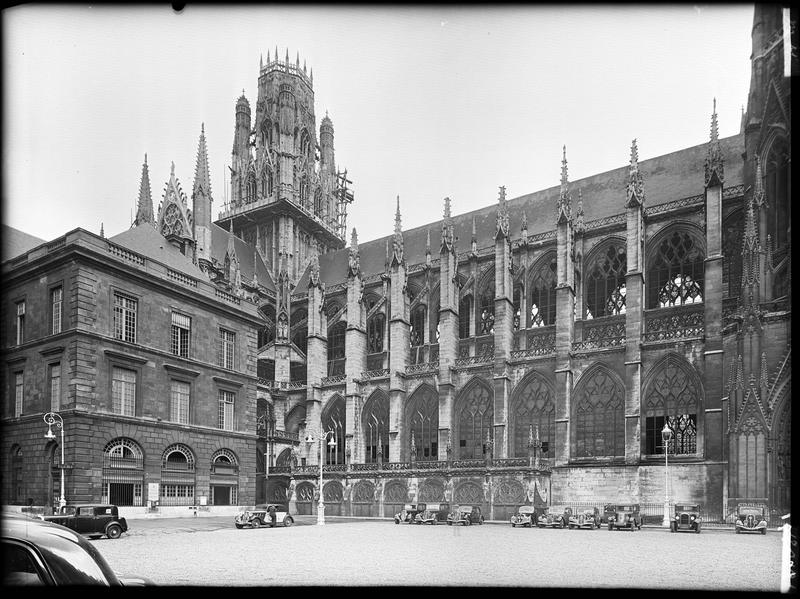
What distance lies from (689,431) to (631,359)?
3357 mm

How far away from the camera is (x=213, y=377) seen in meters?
22.4

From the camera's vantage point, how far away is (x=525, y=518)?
74.3 ft

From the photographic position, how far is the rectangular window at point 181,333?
20891 millimetres

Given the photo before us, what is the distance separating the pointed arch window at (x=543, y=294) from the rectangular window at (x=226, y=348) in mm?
13168

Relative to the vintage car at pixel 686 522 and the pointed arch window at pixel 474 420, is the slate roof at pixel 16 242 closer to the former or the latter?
the vintage car at pixel 686 522

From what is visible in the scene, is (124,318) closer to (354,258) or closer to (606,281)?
(354,258)

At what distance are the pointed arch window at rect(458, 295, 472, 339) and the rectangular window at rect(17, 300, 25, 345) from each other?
64.9 feet

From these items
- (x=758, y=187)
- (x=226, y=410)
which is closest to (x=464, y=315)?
(x=226, y=410)

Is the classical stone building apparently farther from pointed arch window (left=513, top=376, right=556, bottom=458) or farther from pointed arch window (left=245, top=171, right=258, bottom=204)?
pointed arch window (left=245, top=171, right=258, bottom=204)

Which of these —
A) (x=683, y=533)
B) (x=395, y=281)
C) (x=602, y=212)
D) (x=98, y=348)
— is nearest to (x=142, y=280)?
(x=98, y=348)

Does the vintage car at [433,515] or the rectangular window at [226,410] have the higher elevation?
the rectangular window at [226,410]

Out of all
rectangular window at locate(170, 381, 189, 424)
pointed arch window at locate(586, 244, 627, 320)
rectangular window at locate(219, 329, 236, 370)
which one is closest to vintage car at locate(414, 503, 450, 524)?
rectangular window at locate(219, 329, 236, 370)

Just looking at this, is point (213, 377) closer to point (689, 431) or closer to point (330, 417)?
point (330, 417)

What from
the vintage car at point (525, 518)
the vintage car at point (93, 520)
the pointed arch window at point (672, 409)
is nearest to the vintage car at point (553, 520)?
the vintage car at point (525, 518)
